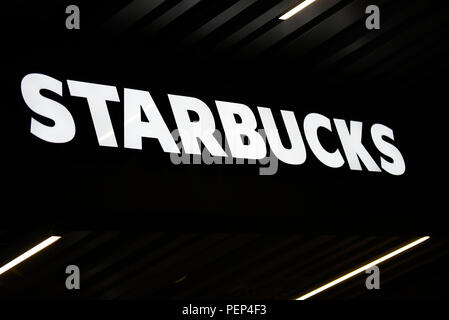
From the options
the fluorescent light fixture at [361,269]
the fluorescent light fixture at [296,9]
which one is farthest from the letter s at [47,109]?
the fluorescent light fixture at [361,269]

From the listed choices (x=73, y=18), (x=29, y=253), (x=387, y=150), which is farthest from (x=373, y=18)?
(x=29, y=253)

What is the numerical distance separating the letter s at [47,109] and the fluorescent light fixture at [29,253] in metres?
1.59

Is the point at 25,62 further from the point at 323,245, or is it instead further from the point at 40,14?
the point at 323,245

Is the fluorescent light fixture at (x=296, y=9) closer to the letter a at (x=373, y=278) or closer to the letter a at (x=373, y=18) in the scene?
the letter a at (x=373, y=18)

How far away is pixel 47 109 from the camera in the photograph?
17.8 feet

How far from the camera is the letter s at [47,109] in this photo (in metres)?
5.36

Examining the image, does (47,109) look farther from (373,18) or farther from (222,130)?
(373,18)

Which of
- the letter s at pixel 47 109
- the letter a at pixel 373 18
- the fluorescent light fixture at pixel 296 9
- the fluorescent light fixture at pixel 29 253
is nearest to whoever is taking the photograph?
the letter s at pixel 47 109

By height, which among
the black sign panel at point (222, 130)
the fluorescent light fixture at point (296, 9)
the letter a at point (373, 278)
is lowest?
the letter a at point (373, 278)

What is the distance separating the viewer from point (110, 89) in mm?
5727

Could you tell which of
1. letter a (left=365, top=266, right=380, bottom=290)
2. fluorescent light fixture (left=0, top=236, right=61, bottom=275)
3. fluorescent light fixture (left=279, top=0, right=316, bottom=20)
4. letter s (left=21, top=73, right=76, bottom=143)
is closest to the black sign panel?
letter s (left=21, top=73, right=76, bottom=143)

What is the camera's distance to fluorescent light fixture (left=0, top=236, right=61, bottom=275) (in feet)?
22.3

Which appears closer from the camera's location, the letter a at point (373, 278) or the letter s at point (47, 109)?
the letter s at point (47, 109)
